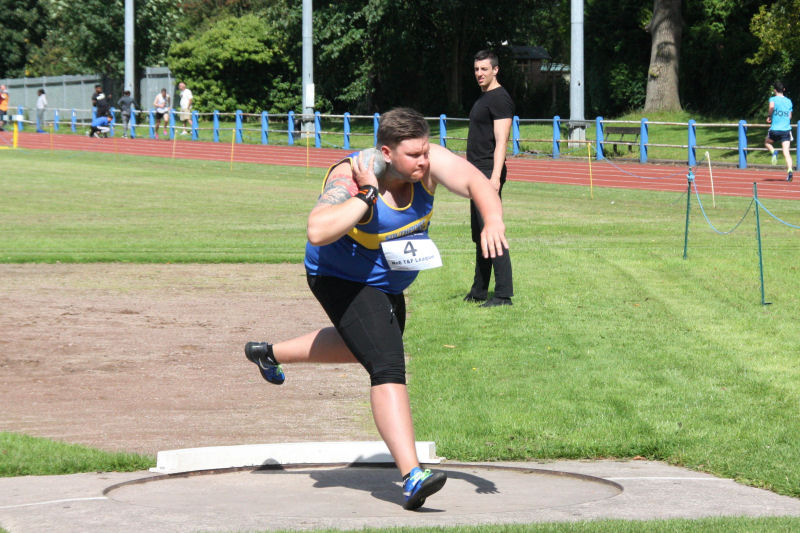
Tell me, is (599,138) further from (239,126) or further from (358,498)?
(358,498)

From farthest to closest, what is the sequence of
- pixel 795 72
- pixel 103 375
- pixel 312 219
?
pixel 795 72, pixel 103 375, pixel 312 219

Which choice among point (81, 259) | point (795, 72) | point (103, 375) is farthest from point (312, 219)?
point (795, 72)

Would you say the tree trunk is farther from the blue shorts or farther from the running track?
the blue shorts

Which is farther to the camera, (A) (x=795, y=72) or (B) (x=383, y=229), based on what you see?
(A) (x=795, y=72)

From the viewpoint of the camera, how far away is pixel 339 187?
535cm

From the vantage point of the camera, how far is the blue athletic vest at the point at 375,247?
5449 mm

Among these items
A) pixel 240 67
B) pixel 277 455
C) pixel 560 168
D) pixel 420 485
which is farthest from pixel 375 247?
pixel 240 67

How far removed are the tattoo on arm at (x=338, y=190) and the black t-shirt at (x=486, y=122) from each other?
17.2ft

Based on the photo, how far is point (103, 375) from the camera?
8.74m

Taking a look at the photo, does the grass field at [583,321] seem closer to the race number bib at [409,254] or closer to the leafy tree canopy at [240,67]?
the race number bib at [409,254]

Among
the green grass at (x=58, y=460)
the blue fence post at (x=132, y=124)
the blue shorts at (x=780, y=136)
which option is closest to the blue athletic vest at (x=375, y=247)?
the green grass at (x=58, y=460)

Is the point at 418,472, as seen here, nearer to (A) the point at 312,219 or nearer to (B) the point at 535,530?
(B) the point at 535,530

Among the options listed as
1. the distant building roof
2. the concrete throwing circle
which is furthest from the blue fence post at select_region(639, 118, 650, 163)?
the distant building roof

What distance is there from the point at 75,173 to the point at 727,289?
71.9 feet
